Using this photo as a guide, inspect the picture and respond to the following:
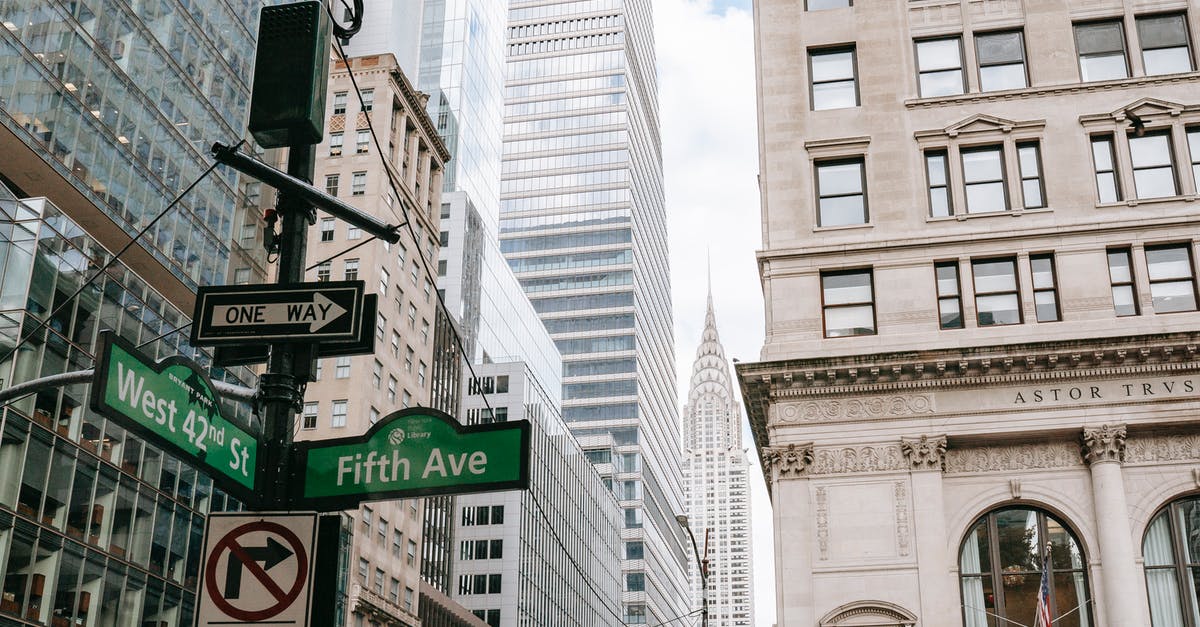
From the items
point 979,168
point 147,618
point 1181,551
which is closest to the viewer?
point 1181,551

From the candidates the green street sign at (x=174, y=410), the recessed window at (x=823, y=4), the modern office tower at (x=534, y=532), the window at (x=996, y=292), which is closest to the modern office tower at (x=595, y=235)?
the modern office tower at (x=534, y=532)

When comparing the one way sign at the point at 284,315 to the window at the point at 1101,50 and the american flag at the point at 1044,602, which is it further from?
the window at the point at 1101,50

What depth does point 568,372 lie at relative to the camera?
564ft

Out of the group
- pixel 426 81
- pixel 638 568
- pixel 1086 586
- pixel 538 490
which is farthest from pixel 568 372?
pixel 1086 586

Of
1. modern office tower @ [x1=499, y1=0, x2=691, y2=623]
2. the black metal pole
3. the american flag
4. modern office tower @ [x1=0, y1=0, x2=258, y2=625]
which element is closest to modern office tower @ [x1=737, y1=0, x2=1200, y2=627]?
the american flag

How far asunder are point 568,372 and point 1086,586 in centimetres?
13978

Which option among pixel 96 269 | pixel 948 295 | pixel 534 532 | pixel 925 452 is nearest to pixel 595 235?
pixel 534 532

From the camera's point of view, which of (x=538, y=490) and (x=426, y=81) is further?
(x=426, y=81)

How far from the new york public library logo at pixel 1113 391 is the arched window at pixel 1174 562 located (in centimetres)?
304

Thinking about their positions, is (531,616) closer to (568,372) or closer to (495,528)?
(495,528)

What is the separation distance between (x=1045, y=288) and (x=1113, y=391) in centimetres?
383

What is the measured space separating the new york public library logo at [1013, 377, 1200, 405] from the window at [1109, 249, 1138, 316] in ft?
8.02

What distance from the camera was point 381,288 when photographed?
7488 cm

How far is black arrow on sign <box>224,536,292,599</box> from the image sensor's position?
672 centimetres
